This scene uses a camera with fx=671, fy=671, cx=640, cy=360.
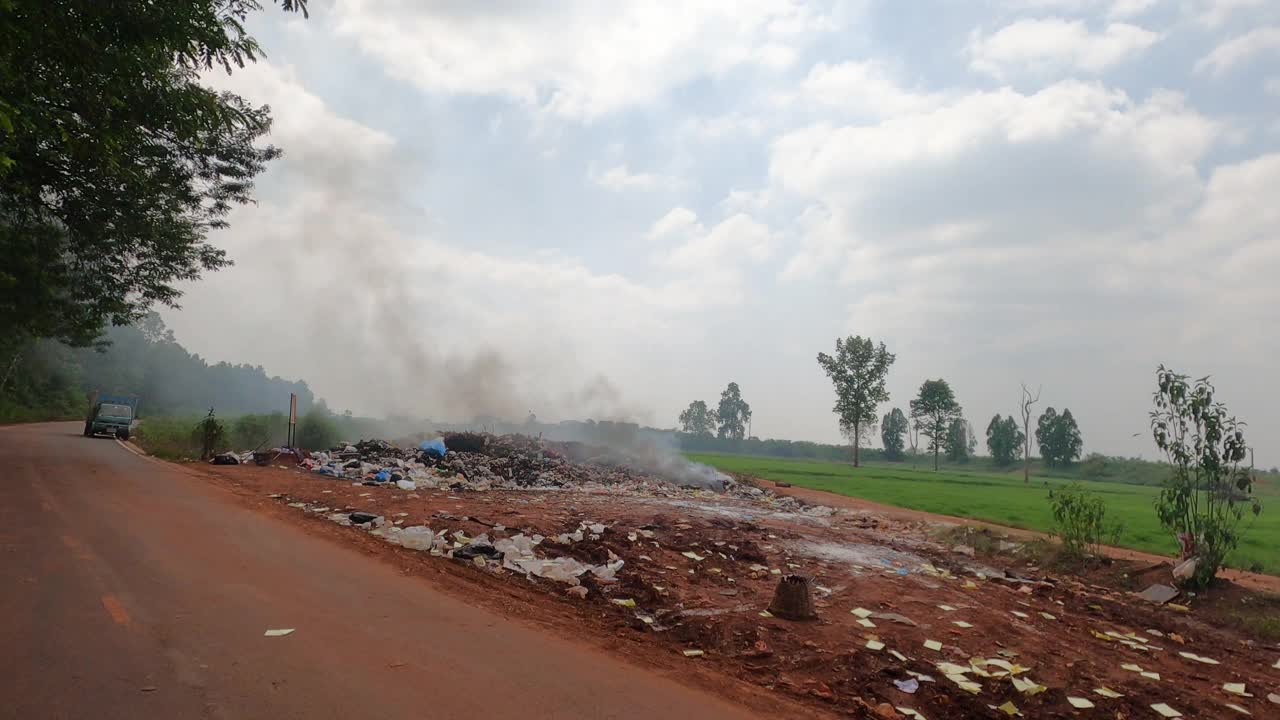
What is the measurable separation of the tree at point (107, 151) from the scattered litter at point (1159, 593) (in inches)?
504

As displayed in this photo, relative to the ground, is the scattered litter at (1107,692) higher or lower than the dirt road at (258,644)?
lower

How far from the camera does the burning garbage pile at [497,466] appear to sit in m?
17.7

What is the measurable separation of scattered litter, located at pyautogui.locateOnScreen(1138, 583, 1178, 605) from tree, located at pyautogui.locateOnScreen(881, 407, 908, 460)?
245ft

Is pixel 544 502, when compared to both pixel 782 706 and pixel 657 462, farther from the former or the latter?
pixel 657 462

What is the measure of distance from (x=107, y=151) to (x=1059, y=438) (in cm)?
7497

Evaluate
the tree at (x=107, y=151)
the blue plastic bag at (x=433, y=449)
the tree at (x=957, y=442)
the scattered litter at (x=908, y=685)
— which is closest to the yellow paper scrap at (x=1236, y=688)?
the scattered litter at (x=908, y=685)

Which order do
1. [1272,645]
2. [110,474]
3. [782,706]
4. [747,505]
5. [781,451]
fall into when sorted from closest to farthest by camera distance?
[782,706] → [1272,645] → [110,474] → [747,505] → [781,451]

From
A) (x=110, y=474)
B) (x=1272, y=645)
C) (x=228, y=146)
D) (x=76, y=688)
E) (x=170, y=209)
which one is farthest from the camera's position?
(x=228, y=146)

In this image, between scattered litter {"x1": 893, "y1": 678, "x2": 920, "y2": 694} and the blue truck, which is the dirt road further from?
the blue truck

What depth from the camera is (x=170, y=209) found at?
14492 mm

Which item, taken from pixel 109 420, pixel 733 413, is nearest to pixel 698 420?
pixel 733 413

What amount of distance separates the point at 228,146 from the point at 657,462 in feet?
68.4

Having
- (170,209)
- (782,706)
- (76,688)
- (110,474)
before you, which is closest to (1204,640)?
Result: (782,706)

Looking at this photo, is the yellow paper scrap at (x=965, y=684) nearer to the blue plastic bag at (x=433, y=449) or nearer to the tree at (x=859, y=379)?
the blue plastic bag at (x=433, y=449)
